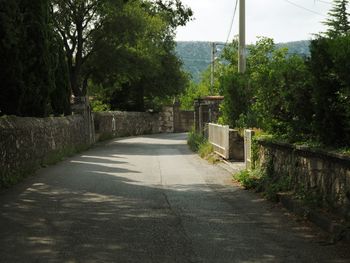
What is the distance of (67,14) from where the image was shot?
32594 mm

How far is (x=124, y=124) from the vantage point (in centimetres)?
4447

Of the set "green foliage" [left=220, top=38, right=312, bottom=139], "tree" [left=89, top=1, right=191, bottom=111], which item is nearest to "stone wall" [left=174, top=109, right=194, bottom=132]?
"tree" [left=89, top=1, right=191, bottom=111]

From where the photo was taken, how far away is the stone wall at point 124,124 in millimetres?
37250

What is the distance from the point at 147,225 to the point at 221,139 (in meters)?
11.7

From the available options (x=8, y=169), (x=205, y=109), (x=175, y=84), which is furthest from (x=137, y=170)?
(x=175, y=84)

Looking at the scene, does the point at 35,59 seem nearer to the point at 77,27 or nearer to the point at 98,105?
the point at 77,27

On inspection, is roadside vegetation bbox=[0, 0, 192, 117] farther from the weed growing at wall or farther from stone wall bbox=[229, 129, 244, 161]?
the weed growing at wall

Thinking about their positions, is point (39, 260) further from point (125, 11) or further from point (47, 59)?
point (125, 11)

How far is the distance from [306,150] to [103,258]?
13.9ft

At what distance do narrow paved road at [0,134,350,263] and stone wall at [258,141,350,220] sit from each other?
0.57 metres

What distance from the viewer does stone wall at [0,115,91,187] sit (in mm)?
12555

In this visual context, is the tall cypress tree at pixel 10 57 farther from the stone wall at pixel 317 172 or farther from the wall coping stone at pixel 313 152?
the stone wall at pixel 317 172

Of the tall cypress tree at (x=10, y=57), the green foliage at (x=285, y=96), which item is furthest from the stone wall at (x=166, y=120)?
the green foliage at (x=285, y=96)

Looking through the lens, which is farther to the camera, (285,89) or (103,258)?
(285,89)
